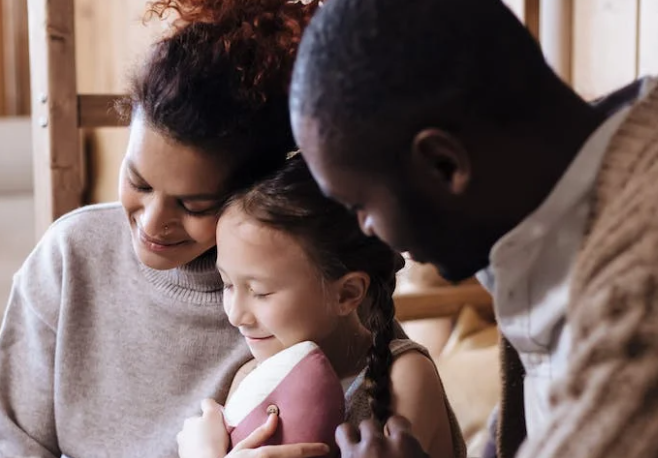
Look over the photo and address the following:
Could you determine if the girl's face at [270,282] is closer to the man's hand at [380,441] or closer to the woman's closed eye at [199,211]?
the woman's closed eye at [199,211]

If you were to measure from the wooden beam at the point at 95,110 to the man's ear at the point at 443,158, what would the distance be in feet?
3.55

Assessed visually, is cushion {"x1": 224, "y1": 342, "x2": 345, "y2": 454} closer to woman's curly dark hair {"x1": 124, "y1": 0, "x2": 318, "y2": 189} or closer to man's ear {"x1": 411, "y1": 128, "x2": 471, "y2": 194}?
woman's curly dark hair {"x1": 124, "y1": 0, "x2": 318, "y2": 189}

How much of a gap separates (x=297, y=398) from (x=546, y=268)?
0.38 metres

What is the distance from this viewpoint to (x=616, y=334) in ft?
1.84

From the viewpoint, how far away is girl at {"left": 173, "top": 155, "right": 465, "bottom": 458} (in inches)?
39.0

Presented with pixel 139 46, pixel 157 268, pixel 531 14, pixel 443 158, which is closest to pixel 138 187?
pixel 157 268

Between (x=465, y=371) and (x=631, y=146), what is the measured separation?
1463mm

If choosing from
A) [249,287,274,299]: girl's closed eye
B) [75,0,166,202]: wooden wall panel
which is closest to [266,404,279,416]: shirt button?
[249,287,274,299]: girl's closed eye

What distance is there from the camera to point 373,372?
1013 millimetres

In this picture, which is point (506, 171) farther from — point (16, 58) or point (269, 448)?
point (16, 58)

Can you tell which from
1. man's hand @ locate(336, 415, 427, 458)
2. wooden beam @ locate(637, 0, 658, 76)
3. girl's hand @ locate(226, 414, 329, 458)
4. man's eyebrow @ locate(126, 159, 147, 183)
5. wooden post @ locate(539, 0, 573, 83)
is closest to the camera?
man's hand @ locate(336, 415, 427, 458)

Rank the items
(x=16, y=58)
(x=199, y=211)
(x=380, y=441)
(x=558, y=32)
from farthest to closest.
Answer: (x=16, y=58) → (x=558, y=32) → (x=199, y=211) → (x=380, y=441)

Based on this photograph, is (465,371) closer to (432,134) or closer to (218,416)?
(218,416)

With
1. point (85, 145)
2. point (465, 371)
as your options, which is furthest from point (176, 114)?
point (85, 145)
